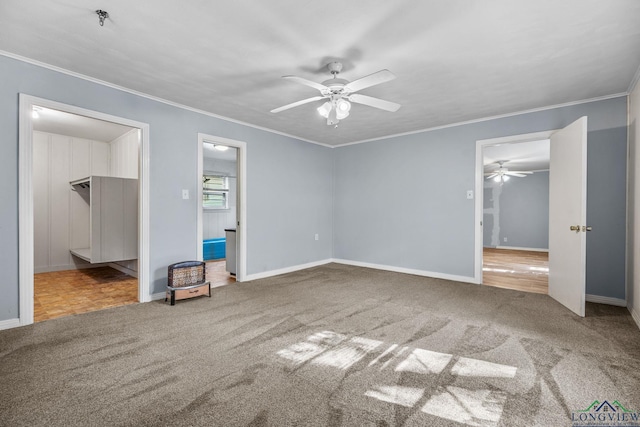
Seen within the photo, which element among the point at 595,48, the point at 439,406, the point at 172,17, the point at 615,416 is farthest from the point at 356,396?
the point at 595,48

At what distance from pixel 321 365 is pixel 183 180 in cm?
295

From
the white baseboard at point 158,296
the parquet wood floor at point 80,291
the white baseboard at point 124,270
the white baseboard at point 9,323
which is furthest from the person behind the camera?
the white baseboard at point 124,270

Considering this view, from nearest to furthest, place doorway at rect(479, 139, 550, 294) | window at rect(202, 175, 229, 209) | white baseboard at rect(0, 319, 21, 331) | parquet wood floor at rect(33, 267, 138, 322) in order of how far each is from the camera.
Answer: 1. white baseboard at rect(0, 319, 21, 331)
2. parquet wood floor at rect(33, 267, 138, 322)
3. doorway at rect(479, 139, 550, 294)
4. window at rect(202, 175, 229, 209)

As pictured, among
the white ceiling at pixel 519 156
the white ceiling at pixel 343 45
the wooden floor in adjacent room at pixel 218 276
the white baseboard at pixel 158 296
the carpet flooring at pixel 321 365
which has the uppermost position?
the white ceiling at pixel 343 45

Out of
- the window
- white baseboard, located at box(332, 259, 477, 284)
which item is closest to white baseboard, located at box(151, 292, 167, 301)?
white baseboard, located at box(332, 259, 477, 284)

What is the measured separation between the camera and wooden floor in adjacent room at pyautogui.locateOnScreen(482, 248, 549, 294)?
448cm

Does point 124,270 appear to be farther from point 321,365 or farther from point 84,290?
point 321,365

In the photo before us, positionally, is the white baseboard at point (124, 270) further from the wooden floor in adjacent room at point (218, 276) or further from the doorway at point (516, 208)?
the doorway at point (516, 208)

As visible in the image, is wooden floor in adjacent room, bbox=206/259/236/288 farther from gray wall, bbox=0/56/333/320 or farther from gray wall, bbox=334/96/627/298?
gray wall, bbox=334/96/627/298

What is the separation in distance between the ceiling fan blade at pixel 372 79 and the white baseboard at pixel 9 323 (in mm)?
3631

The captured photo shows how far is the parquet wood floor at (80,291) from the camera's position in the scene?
340 cm

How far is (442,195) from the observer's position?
4.88m

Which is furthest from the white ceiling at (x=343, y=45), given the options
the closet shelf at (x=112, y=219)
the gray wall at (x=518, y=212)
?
the gray wall at (x=518, y=212)

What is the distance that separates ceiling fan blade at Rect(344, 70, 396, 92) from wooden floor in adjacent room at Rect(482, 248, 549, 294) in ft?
11.7
